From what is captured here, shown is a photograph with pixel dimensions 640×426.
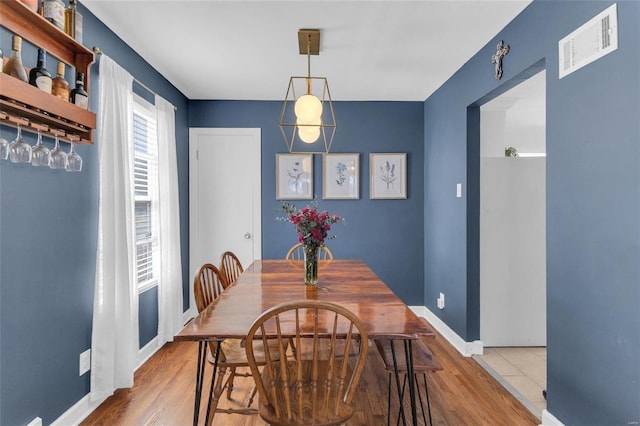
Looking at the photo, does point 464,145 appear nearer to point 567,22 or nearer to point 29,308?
point 567,22

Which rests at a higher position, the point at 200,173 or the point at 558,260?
the point at 200,173

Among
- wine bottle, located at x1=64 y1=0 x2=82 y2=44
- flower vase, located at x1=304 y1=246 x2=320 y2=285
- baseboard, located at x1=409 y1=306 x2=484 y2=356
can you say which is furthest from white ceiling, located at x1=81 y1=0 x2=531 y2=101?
baseboard, located at x1=409 y1=306 x2=484 y2=356

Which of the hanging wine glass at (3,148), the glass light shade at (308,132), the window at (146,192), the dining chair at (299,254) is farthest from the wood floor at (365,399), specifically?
the glass light shade at (308,132)

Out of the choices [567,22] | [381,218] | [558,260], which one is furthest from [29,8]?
[381,218]

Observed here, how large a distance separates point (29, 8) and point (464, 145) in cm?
307

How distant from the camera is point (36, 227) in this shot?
1.88 meters

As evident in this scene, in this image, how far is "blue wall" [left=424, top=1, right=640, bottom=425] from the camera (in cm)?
155

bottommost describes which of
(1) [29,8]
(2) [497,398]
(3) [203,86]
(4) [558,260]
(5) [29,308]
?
(2) [497,398]

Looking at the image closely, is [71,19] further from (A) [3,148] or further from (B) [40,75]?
(A) [3,148]

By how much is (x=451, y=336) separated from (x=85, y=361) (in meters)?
3.00

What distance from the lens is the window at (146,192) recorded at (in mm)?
3100

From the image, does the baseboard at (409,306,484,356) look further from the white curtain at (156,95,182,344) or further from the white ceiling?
the white curtain at (156,95,182,344)

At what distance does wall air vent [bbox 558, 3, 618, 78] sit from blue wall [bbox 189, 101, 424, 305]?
248 centimetres

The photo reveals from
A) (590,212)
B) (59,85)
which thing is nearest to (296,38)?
(59,85)
